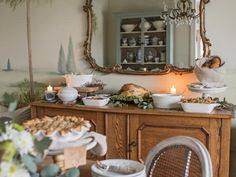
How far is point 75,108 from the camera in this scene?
2.44 m

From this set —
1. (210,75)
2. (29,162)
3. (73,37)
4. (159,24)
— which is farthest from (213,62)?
(29,162)

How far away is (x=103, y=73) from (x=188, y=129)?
1026 millimetres

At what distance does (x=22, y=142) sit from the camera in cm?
77

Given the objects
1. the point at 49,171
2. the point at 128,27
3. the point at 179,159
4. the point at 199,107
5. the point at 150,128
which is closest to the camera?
the point at 49,171

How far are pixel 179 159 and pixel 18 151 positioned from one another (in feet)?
2.69

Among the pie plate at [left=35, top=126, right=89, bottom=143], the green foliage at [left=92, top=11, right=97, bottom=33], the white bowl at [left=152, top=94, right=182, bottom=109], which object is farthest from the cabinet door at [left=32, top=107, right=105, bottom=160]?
the pie plate at [left=35, top=126, right=89, bottom=143]

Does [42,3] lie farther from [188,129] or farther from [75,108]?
[188,129]

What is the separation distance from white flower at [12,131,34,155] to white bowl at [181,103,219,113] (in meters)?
1.51

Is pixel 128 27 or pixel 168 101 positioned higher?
pixel 128 27

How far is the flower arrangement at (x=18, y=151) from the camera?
0.73 m

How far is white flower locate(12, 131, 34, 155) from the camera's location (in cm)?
77

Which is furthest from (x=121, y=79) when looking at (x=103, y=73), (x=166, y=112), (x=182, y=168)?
(x=182, y=168)

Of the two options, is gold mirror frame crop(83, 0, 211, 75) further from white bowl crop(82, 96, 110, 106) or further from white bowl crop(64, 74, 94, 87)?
white bowl crop(82, 96, 110, 106)

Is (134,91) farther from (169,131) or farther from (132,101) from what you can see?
(169,131)
